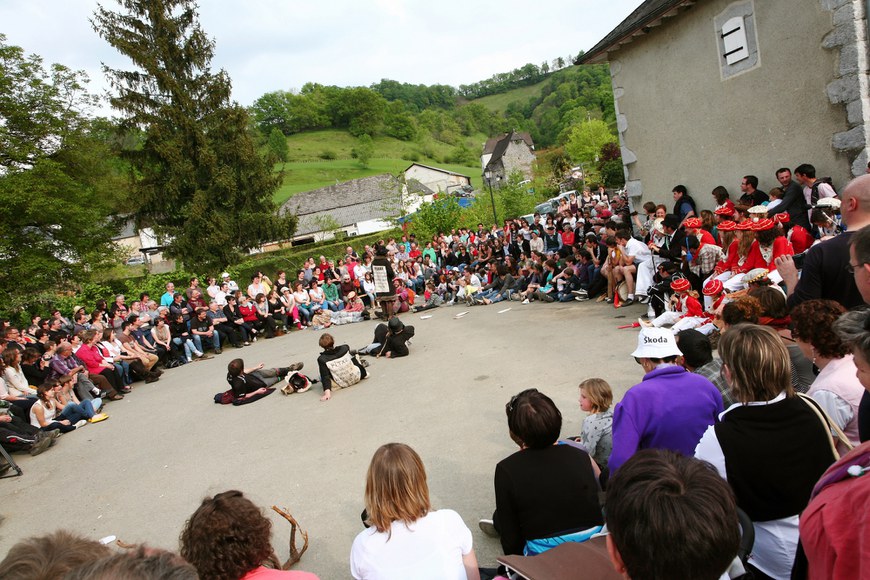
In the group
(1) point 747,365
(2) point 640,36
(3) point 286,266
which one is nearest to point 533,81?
(3) point 286,266

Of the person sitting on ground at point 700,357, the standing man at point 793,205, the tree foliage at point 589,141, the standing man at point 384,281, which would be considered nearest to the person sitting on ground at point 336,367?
the standing man at point 384,281

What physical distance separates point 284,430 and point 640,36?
10498 millimetres

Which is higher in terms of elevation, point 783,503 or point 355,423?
point 783,503

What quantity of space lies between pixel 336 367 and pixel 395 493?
19.1ft

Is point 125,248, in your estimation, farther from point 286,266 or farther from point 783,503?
point 783,503

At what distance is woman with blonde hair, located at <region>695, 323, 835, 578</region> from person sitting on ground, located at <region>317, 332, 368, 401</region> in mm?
6402

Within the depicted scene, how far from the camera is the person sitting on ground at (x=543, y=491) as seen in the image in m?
2.59

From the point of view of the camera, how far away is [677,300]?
8.08 metres

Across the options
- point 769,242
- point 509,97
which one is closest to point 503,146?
point 509,97

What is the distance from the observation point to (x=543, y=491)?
2.60 metres

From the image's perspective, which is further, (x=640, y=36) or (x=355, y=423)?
(x=640, y=36)

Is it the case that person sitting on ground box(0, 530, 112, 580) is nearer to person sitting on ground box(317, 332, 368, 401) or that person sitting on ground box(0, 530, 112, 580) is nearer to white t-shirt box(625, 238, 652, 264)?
person sitting on ground box(317, 332, 368, 401)

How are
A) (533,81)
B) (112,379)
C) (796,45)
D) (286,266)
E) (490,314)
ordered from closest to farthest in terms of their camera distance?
1. (796,45)
2. (112,379)
3. (490,314)
4. (286,266)
5. (533,81)

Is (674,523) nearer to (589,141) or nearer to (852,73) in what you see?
(852,73)
